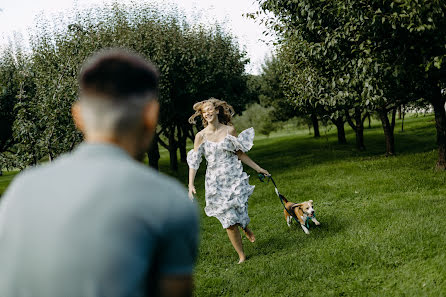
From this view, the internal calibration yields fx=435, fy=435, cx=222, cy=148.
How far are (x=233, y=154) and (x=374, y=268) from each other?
113 inches

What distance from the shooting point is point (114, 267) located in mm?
1335

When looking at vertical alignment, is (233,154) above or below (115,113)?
below

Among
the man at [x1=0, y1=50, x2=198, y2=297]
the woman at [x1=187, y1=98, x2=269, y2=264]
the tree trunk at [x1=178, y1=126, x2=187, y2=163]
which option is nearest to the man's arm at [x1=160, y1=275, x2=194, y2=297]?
the man at [x1=0, y1=50, x2=198, y2=297]

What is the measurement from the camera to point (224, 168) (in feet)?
24.5

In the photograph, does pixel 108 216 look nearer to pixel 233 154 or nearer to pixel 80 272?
pixel 80 272

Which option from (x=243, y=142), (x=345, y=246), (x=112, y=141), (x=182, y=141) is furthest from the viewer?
(x=182, y=141)

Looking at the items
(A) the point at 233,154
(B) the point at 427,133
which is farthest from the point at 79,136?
(B) the point at 427,133

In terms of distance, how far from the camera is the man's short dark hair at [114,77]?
1.54m

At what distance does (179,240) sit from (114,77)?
0.62 meters

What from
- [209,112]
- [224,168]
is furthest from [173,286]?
[224,168]

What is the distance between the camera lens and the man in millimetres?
1340

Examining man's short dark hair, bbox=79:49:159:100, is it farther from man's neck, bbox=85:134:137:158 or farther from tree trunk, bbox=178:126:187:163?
tree trunk, bbox=178:126:187:163

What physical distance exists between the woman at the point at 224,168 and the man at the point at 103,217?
5.73 m

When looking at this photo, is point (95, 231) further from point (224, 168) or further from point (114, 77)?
point (224, 168)
